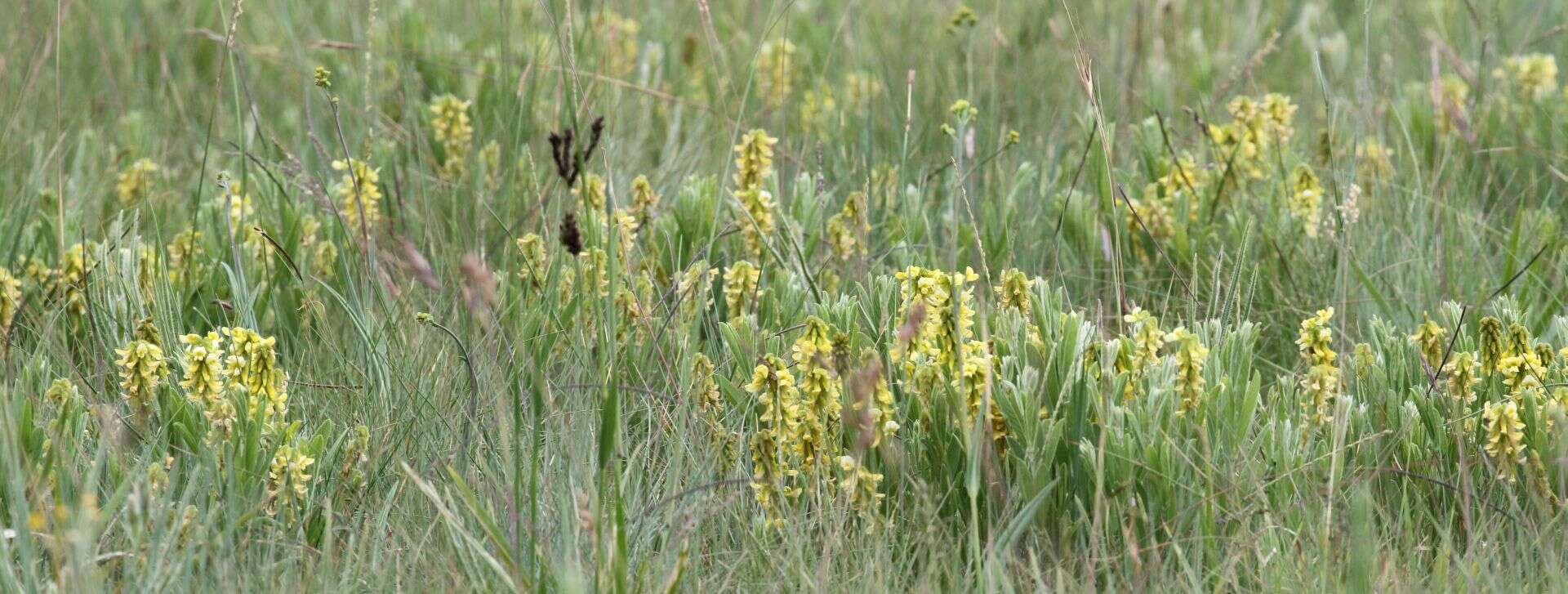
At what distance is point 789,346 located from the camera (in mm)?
2879

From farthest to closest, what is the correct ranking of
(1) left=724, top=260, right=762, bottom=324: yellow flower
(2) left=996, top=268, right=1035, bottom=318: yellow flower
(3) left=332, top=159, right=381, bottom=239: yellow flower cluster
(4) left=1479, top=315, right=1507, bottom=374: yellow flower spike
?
1. (3) left=332, top=159, right=381, bottom=239: yellow flower cluster
2. (1) left=724, top=260, right=762, bottom=324: yellow flower
3. (2) left=996, top=268, right=1035, bottom=318: yellow flower
4. (4) left=1479, top=315, right=1507, bottom=374: yellow flower spike

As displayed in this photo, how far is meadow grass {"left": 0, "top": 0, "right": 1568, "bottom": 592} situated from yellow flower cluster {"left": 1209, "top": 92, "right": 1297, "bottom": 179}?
1 cm

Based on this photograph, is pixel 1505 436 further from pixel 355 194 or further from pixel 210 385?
pixel 355 194

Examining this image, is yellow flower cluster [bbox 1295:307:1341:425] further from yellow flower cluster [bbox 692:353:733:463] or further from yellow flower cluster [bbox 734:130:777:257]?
yellow flower cluster [bbox 734:130:777:257]

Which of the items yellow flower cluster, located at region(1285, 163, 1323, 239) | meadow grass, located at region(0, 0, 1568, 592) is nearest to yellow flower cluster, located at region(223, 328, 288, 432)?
meadow grass, located at region(0, 0, 1568, 592)

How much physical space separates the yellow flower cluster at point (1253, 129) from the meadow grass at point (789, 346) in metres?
0.01

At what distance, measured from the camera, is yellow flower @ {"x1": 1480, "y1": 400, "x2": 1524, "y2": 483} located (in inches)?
91.9

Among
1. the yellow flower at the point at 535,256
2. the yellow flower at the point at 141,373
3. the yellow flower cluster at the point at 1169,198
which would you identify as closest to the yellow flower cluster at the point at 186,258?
the yellow flower at the point at 535,256

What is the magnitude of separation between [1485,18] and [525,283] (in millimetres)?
3474

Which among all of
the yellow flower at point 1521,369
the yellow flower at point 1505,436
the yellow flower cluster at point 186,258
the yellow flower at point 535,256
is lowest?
the yellow flower cluster at point 186,258

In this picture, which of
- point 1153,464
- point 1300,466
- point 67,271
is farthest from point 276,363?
point 1300,466

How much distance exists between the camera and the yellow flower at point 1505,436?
91.9 inches

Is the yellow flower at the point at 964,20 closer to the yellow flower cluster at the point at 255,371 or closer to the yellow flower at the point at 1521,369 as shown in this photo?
the yellow flower at the point at 1521,369

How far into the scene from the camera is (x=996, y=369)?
2.55 m
